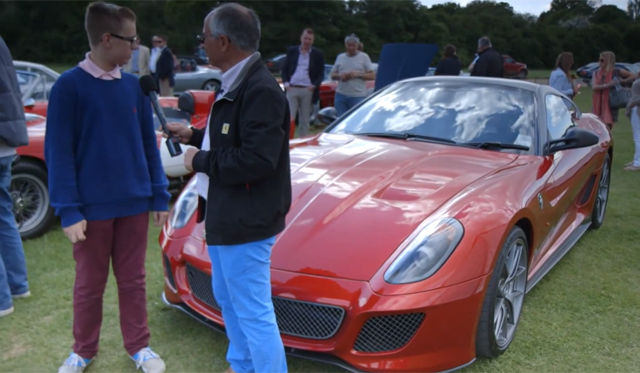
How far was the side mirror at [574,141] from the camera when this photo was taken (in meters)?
3.86

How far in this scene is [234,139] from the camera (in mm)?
2223

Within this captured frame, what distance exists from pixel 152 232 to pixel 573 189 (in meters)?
3.40

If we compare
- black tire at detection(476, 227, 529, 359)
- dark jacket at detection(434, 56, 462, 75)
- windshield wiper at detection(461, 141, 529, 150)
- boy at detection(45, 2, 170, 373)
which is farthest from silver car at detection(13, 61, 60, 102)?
dark jacket at detection(434, 56, 462, 75)

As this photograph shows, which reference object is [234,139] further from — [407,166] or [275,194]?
[407,166]

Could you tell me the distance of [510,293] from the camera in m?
3.14

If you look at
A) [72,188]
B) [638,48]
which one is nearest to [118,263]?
[72,188]

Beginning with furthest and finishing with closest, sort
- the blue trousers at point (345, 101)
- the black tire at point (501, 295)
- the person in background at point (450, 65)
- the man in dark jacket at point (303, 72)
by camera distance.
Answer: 1. the person in background at point (450, 65)
2. the blue trousers at point (345, 101)
3. the man in dark jacket at point (303, 72)
4. the black tire at point (501, 295)

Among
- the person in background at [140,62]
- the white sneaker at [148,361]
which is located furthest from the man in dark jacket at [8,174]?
the person in background at [140,62]

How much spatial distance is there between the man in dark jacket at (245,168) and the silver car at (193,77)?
16.7 meters

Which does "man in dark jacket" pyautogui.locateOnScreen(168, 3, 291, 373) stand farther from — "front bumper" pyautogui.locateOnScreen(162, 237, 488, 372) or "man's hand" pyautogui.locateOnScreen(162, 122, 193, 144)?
"front bumper" pyautogui.locateOnScreen(162, 237, 488, 372)

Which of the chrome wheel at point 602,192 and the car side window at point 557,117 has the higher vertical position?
the car side window at point 557,117

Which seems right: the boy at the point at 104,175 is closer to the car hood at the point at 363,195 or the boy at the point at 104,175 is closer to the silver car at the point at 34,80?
the car hood at the point at 363,195

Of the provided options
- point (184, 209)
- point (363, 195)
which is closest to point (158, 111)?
point (184, 209)

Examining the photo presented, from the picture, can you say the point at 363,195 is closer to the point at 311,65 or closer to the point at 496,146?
the point at 496,146
